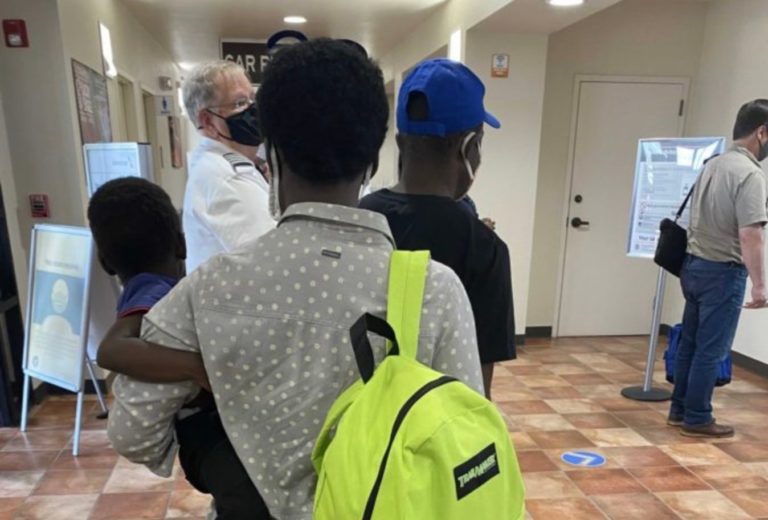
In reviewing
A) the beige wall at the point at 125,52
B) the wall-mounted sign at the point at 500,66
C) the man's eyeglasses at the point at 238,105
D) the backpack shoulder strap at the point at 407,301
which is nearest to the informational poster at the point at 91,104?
the beige wall at the point at 125,52

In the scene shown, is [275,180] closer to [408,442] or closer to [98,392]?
[408,442]

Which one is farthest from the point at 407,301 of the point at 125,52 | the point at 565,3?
the point at 125,52

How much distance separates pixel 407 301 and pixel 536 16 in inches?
126

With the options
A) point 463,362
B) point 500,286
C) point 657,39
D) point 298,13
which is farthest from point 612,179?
point 463,362

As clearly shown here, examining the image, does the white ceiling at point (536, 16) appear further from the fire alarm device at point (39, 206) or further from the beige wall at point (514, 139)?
the fire alarm device at point (39, 206)

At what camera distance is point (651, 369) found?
326 cm

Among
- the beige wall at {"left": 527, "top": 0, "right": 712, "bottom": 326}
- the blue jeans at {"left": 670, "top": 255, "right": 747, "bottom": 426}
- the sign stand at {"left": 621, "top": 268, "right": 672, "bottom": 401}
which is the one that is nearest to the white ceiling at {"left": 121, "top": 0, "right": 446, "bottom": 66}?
the beige wall at {"left": 527, "top": 0, "right": 712, "bottom": 326}

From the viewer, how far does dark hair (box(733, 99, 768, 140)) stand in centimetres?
254

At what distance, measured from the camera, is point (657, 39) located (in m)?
4.05

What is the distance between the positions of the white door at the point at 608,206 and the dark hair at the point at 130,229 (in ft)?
12.1

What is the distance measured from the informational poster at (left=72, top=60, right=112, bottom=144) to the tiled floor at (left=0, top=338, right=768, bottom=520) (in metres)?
1.58

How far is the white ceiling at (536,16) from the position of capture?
307 cm

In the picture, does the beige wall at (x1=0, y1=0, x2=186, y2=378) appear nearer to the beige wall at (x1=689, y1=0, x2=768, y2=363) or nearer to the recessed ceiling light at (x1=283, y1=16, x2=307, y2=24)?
the recessed ceiling light at (x1=283, y1=16, x2=307, y2=24)

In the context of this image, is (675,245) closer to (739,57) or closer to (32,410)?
(739,57)
